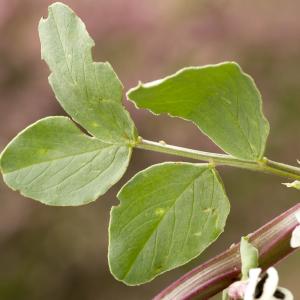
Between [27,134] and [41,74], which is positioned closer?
[27,134]

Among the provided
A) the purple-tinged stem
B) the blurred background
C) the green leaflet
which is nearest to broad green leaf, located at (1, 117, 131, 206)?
the green leaflet

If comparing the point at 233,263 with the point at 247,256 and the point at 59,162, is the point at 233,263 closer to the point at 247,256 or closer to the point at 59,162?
the point at 247,256

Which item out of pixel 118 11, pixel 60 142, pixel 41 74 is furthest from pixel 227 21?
pixel 60 142

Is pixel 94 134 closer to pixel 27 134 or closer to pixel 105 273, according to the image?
pixel 27 134

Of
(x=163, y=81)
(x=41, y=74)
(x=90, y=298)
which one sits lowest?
(x=90, y=298)

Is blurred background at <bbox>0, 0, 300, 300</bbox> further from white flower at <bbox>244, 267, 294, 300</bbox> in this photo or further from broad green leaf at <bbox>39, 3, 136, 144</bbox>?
white flower at <bbox>244, 267, 294, 300</bbox>

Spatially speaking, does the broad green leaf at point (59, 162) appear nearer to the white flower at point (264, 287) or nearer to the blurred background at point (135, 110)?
the white flower at point (264, 287)

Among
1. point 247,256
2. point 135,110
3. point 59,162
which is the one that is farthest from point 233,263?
point 135,110
